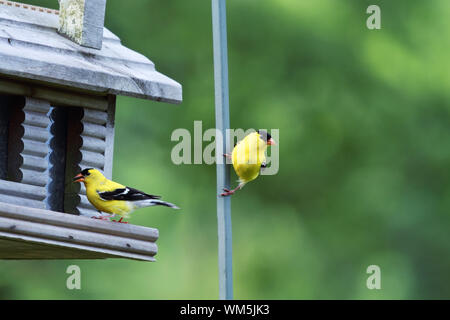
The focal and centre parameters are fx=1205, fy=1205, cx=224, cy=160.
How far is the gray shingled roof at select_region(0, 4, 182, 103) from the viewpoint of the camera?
6.16 meters

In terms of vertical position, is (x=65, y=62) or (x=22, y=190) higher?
(x=65, y=62)

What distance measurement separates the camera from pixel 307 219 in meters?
12.8

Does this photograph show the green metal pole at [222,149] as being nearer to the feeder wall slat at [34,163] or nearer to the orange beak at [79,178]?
the orange beak at [79,178]

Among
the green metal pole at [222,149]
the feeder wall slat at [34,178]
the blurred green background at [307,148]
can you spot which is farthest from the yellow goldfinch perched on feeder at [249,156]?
the blurred green background at [307,148]

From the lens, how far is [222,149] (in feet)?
19.5

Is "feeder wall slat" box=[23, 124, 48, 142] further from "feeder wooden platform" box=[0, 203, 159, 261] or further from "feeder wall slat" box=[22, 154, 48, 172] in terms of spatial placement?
"feeder wooden platform" box=[0, 203, 159, 261]

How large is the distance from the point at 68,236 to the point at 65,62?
0.95m

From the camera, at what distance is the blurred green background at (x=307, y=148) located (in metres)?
12.1

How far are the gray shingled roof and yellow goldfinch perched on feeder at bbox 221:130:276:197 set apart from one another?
54 cm

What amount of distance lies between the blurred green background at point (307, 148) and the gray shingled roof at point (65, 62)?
4.94m

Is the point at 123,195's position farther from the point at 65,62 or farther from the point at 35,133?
the point at 65,62

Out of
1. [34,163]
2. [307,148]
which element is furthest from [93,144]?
[307,148]
